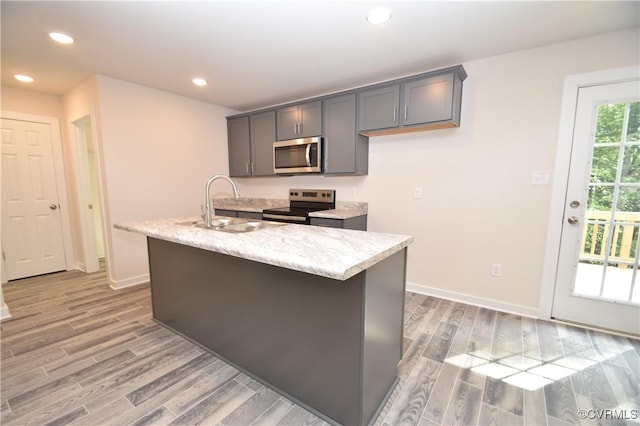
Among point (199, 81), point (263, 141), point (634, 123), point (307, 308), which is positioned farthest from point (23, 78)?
point (634, 123)

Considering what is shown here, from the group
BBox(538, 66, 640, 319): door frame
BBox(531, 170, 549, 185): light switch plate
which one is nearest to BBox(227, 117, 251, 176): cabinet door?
BBox(531, 170, 549, 185): light switch plate

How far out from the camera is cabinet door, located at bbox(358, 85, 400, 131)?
2787 mm

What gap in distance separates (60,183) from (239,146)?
2.41 m

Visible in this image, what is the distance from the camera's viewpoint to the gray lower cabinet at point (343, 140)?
3105mm

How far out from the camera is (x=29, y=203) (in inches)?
138

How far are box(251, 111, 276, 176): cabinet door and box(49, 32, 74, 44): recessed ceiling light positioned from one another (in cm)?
203

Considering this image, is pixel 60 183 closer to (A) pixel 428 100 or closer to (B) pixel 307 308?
(B) pixel 307 308

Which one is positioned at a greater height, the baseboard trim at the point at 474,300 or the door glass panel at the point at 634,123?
the door glass panel at the point at 634,123

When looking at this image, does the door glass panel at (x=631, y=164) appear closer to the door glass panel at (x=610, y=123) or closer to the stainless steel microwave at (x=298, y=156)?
the door glass panel at (x=610, y=123)

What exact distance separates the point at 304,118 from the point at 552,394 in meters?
3.29

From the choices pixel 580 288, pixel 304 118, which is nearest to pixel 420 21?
pixel 304 118

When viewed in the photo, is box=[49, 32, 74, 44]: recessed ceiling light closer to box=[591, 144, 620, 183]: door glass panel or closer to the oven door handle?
the oven door handle

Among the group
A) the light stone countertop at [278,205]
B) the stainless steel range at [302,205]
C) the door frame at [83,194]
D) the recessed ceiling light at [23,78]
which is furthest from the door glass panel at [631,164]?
the recessed ceiling light at [23,78]

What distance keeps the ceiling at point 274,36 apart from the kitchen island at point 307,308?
4.86 feet
